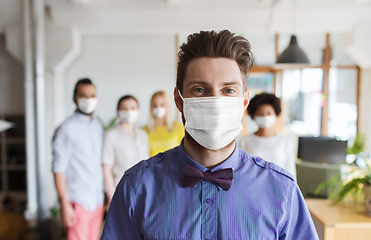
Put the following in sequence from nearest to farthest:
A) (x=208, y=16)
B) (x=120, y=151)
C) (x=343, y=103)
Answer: (x=120, y=151), (x=208, y=16), (x=343, y=103)

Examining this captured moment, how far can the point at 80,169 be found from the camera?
223 cm

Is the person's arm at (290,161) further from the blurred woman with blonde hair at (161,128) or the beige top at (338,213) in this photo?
the blurred woman with blonde hair at (161,128)

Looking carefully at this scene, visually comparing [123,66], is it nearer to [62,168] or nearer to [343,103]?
[62,168]

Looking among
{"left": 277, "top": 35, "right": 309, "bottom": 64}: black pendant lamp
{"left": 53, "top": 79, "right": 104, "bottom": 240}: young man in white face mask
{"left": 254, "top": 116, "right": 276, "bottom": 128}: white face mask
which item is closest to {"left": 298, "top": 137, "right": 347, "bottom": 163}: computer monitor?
{"left": 277, "top": 35, "right": 309, "bottom": 64}: black pendant lamp

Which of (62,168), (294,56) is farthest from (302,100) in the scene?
(62,168)

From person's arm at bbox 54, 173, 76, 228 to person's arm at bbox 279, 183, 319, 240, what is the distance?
1772mm

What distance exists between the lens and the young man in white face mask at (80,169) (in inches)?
85.3

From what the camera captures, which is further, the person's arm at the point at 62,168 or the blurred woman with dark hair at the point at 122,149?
the blurred woman with dark hair at the point at 122,149

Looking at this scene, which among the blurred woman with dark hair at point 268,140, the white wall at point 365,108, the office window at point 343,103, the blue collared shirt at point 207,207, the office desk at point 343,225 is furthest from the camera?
the office window at point 343,103

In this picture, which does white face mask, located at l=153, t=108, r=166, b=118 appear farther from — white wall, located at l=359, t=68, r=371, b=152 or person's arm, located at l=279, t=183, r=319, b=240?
white wall, located at l=359, t=68, r=371, b=152

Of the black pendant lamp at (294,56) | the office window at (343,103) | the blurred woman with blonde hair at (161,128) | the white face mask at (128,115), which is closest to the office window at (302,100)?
the office window at (343,103)

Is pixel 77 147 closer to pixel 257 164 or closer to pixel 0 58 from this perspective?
pixel 257 164

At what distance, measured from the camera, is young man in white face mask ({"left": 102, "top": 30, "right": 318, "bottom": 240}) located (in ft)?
2.96

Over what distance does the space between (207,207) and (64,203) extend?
5.38 ft
